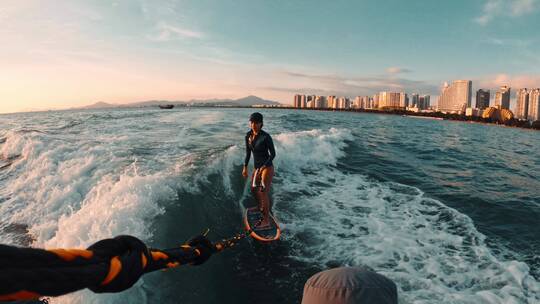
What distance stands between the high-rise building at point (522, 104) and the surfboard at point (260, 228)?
234 m

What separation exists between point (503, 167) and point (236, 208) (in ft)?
62.0

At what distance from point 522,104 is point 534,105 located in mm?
10368

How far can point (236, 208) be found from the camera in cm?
877

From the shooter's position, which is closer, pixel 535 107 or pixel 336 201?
pixel 336 201

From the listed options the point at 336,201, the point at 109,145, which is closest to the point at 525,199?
the point at 336,201

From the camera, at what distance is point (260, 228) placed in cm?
716

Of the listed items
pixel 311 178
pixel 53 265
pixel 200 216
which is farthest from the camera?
pixel 311 178

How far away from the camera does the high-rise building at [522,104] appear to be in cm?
18050

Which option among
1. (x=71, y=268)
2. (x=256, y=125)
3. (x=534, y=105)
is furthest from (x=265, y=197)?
(x=534, y=105)

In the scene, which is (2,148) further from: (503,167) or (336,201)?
(503,167)

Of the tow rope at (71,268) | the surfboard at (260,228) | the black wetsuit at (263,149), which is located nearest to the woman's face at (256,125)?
the black wetsuit at (263,149)

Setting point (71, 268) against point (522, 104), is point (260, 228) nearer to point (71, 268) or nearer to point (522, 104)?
point (71, 268)

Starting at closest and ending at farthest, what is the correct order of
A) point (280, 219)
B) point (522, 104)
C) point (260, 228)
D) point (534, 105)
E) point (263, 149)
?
point (260, 228)
point (263, 149)
point (280, 219)
point (534, 105)
point (522, 104)

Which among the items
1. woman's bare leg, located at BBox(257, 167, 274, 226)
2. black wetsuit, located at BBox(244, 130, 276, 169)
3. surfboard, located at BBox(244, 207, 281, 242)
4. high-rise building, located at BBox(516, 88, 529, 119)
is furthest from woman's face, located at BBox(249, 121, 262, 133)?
high-rise building, located at BBox(516, 88, 529, 119)
